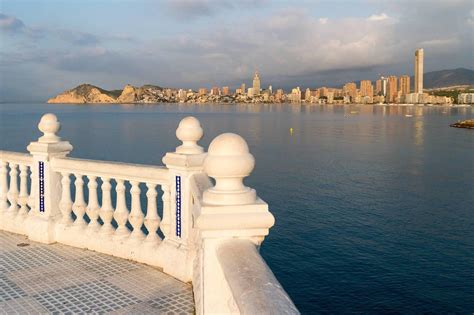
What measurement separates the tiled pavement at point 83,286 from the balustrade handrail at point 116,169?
1.21m

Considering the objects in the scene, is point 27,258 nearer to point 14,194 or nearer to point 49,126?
point 14,194

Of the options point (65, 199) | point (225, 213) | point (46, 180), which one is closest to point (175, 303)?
point (225, 213)

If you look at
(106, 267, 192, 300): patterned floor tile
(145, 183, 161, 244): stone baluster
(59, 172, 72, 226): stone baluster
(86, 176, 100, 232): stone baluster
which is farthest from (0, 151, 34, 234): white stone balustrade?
(106, 267, 192, 300): patterned floor tile

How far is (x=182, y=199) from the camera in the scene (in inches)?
233

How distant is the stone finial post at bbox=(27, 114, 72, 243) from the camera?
751 cm

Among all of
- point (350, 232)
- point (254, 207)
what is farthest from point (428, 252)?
point (254, 207)

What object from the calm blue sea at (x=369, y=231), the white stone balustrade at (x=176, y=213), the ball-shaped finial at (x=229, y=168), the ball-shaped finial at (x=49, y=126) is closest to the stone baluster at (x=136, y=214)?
the white stone balustrade at (x=176, y=213)

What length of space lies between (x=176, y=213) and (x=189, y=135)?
1.02 m

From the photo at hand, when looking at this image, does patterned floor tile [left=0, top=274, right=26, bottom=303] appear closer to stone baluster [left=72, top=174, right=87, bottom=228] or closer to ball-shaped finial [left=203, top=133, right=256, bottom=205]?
stone baluster [left=72, top=174, right=87, bottom=228]

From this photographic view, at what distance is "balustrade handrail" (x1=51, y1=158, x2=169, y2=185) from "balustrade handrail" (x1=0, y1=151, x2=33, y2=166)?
679mm

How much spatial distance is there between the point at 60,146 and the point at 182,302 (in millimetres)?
3709

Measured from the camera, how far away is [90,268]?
6.41 m

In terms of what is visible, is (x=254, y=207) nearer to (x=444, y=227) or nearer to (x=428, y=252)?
(x=428, y=252)

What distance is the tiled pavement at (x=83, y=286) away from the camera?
523 cm
